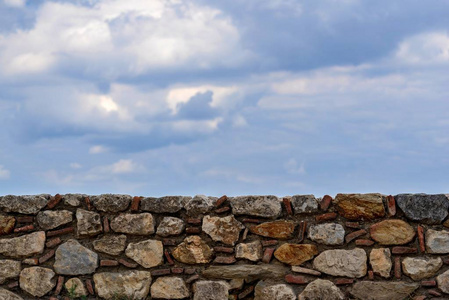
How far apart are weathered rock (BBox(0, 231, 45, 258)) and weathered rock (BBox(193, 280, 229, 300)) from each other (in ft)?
5.33

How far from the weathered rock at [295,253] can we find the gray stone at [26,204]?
7.73ft

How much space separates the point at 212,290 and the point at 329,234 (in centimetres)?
118

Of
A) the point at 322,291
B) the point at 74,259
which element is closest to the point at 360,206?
the point at 322,291

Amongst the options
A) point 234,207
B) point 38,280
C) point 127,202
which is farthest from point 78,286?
point 234,207

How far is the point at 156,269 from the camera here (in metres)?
6.14

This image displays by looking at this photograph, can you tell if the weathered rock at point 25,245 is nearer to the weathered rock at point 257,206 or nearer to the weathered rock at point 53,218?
the weathered rock at point 53,218

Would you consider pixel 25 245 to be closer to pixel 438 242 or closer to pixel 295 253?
pixel 295 253

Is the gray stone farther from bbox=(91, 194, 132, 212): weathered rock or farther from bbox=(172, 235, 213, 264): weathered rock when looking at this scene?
bbox=(172, 235, 213, 264): weathered rock

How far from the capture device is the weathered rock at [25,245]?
6.39m

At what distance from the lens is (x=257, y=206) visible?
5.95 m

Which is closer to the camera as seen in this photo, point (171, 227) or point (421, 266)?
point (421, 266)

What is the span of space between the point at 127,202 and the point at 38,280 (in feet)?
3.89

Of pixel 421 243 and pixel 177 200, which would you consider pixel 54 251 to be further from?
pixel 421 243

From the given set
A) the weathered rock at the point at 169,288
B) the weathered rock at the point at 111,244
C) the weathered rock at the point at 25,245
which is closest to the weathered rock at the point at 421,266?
the weathered rock at the point at 169,288
